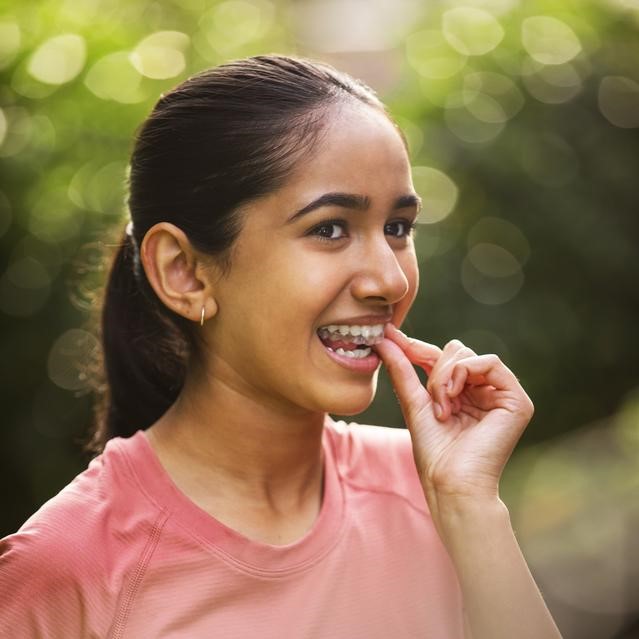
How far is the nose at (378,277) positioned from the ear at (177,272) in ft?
1.17

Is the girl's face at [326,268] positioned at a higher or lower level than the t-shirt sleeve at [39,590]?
higher

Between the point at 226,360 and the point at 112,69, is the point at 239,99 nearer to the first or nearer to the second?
the point at 226,360

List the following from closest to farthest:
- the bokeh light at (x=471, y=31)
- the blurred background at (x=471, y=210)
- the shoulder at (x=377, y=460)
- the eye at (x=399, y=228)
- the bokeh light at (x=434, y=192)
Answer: the eye at (x=399, y=228), the shoulder at (x=377, y=460), the blurred background at (x=471, y=210), the bokeh light at (x=434, y=192), the bokeh light at (x=471, y=31)

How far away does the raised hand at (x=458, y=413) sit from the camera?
7.25 feet

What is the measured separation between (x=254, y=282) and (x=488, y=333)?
2.49 m

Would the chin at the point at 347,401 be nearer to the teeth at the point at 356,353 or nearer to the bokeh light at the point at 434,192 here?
the teeth at the point at 356,353

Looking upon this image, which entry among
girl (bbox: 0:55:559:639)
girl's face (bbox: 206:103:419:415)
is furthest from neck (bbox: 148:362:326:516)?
girl's face (bbox: 206:103:419:415)

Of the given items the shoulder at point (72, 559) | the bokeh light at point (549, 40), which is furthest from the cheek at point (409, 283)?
the bokeh light at point (549, 40)

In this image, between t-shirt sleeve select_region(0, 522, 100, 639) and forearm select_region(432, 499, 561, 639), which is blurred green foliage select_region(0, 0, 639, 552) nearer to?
t-shirt sleeve select_region(0, 522, 100, 639)

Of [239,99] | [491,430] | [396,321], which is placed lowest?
[491,430]

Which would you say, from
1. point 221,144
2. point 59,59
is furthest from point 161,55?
point 221,144

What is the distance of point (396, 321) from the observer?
2336 millimetres

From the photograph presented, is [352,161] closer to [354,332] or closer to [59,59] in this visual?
[354,332]

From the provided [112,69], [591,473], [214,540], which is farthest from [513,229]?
[214,540]
